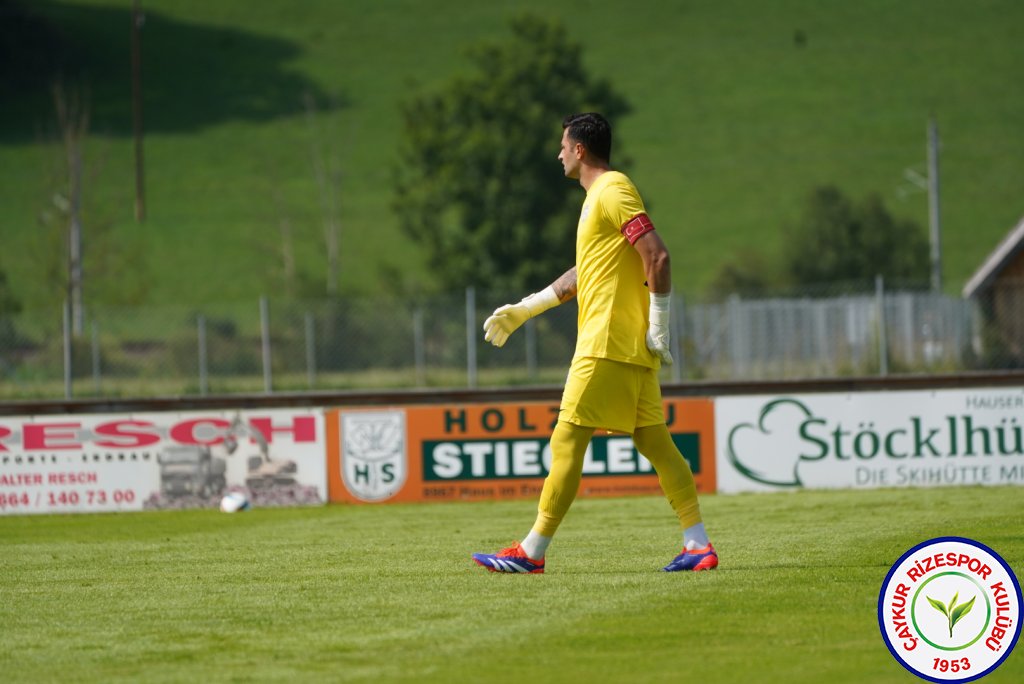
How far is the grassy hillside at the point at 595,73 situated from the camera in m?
71.8

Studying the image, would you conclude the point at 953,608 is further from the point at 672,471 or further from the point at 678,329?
the point at 678,329

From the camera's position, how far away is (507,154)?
43438 mm

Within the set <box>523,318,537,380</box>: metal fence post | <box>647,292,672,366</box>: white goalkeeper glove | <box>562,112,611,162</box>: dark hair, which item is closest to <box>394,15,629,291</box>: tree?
<box>523,318,537,380</box>: metal fence post

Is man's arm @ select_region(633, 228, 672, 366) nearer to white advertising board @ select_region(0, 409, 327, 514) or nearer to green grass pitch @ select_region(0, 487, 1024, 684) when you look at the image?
green grass pitch @ select_region(0, 487, 1024, 684)

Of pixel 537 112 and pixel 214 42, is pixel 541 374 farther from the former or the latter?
pixel 214 42

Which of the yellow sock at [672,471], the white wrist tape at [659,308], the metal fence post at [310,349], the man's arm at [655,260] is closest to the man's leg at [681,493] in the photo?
the yellow sock at [672,471]

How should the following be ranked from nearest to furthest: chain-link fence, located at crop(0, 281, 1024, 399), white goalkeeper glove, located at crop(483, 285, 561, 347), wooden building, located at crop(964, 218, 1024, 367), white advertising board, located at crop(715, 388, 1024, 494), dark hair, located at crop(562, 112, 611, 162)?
1. dark hair, located at crop(562, 112, 611, 162)
2. white goalkeeper glove, located at crop(483, 285, 561, 347)
3. white advertising board, located at crop(715, 388, 1024, 494)
4. chain-link fence, located at crop(0, 281, 1024, 399)
5. wooden building, located at crop(964, 218, 1024, 367)

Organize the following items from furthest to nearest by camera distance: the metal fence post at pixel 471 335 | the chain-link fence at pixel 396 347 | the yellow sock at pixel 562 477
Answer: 1. the chain-link fence at pixel 396 347
2. the metal fence post at pixel 471 335
3. the yellow sock at pixel 562 477

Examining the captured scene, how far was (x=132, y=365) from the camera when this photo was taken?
26078 millimetres

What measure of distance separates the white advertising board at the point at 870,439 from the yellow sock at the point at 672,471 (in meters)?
6.15

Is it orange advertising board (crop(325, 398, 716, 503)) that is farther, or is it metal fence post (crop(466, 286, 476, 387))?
metal fence post (crop(466, 286, 476, 387))

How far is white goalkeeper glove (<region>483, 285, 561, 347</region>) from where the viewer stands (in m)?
8.01

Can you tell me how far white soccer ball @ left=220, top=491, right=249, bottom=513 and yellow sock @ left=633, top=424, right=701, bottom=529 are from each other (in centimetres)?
669

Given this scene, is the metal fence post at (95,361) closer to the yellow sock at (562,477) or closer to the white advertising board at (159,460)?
the white advertising board at (159,460)
